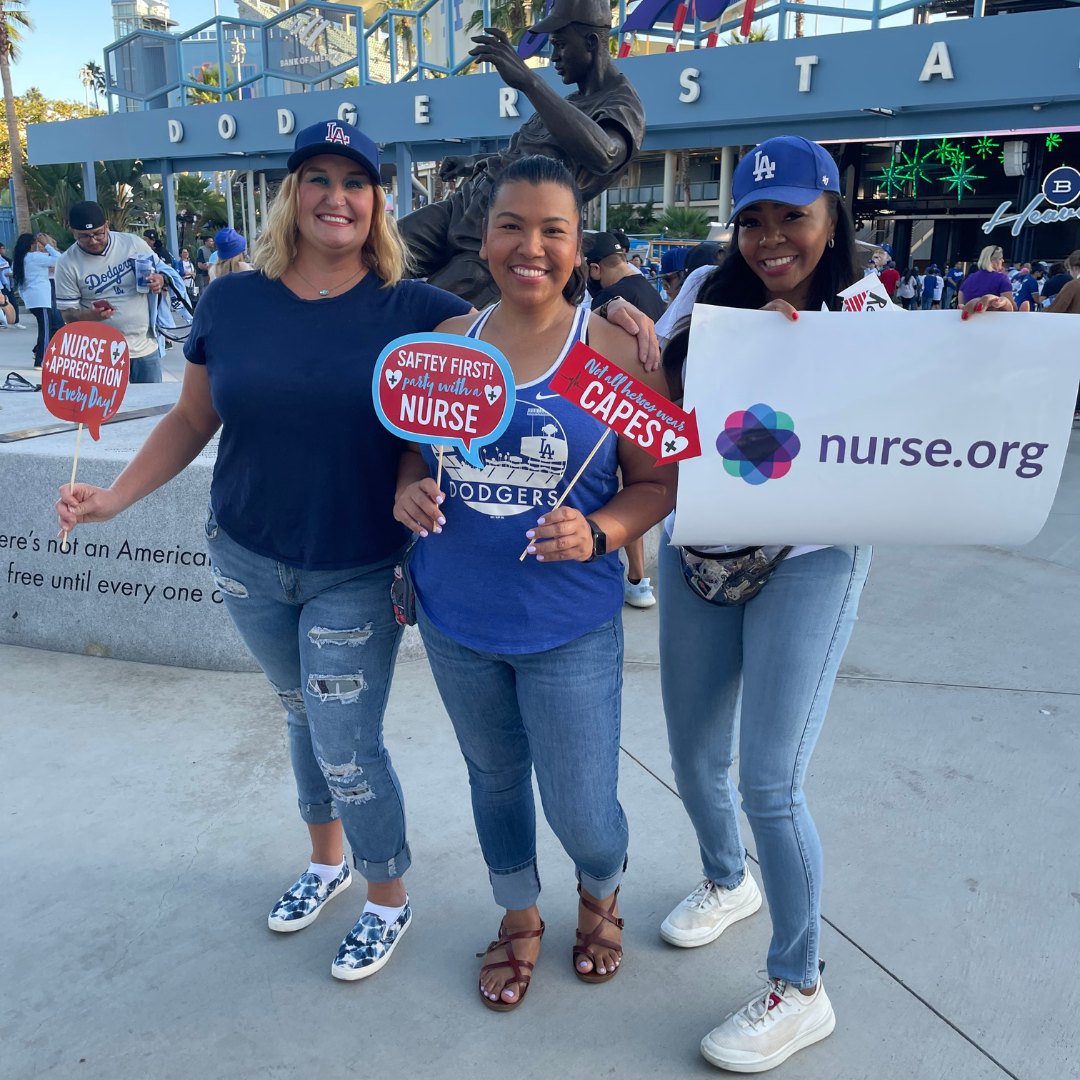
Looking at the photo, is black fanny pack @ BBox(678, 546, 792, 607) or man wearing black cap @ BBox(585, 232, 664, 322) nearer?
black fanny pack @ BBox(678, 546, 792, 607)

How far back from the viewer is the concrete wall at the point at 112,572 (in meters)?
3.82

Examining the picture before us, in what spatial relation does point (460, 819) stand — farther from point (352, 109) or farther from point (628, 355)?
point (352, 109)

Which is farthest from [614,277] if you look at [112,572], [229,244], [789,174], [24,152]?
[24,152]

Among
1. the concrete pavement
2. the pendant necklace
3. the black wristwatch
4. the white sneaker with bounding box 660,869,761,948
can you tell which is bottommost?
the concrete pavement

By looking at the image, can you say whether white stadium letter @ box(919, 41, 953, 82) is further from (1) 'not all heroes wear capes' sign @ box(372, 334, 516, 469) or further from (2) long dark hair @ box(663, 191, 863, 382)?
(1) 'not all heroes wear capes' sign @ box(372, 334, 516, 469)

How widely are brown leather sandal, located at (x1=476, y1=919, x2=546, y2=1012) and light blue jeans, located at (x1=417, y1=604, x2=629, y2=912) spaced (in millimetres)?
129

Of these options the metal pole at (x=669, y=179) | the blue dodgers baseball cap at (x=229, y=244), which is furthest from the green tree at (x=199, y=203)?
the blue dodgers baseball cap at (x=229, y=244)

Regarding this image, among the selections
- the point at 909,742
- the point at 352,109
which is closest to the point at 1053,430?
the point at 909,742

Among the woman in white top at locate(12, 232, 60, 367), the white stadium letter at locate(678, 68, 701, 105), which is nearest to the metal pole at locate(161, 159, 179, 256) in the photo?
the woman in white top at locate(12, 232, 60, 367)

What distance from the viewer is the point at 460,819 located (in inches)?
113

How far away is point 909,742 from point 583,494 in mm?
2028

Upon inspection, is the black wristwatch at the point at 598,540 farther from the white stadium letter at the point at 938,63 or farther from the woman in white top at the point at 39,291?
the white stadium letter at the point at 938,63

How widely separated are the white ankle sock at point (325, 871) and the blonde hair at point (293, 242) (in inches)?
59.0

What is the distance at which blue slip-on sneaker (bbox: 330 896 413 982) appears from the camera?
2.21 m
